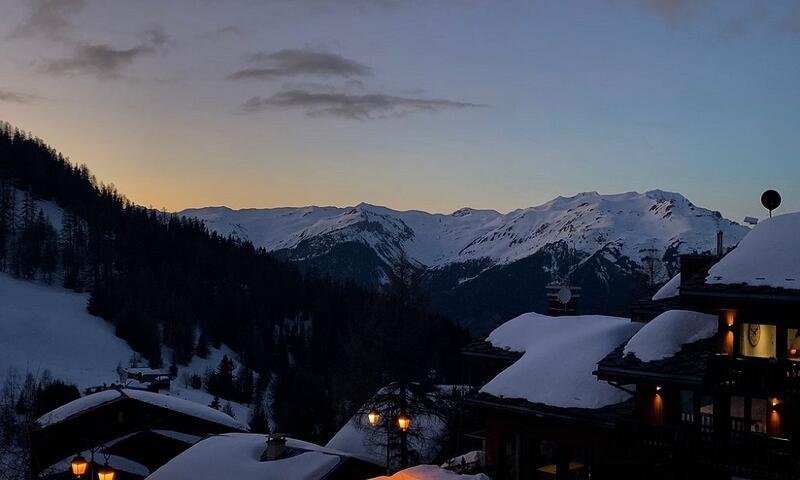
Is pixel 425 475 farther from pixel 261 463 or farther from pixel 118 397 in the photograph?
pixel 118 397

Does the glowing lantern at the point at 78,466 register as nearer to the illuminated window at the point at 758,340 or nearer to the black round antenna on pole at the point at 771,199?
the illuminated window at the point at 758,340

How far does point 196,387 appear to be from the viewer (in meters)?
98.6

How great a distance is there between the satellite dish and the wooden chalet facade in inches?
326

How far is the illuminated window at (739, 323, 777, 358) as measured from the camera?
17328 millimetres

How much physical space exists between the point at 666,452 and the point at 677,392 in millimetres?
1826

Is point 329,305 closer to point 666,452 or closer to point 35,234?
point 35,234

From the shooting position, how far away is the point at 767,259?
→ 56.5ft

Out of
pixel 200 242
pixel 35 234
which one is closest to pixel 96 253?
pixel 35 234

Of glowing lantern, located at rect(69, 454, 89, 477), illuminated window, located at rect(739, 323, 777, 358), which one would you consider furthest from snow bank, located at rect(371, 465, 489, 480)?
glowing lantern, located at rect(69, 454, 89, 477)

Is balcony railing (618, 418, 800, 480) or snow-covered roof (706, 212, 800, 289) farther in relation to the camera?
snow-covered roof (706, 212, 800, 289)

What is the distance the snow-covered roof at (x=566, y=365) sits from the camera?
20.5 m

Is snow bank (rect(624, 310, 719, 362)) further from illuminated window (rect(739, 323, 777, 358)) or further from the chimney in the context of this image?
the chimney

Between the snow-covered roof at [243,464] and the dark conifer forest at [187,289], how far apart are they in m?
38.1

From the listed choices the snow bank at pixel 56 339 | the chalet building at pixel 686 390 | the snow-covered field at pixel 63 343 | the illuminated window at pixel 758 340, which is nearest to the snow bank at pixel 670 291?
the chalet building at pixel 686 390
